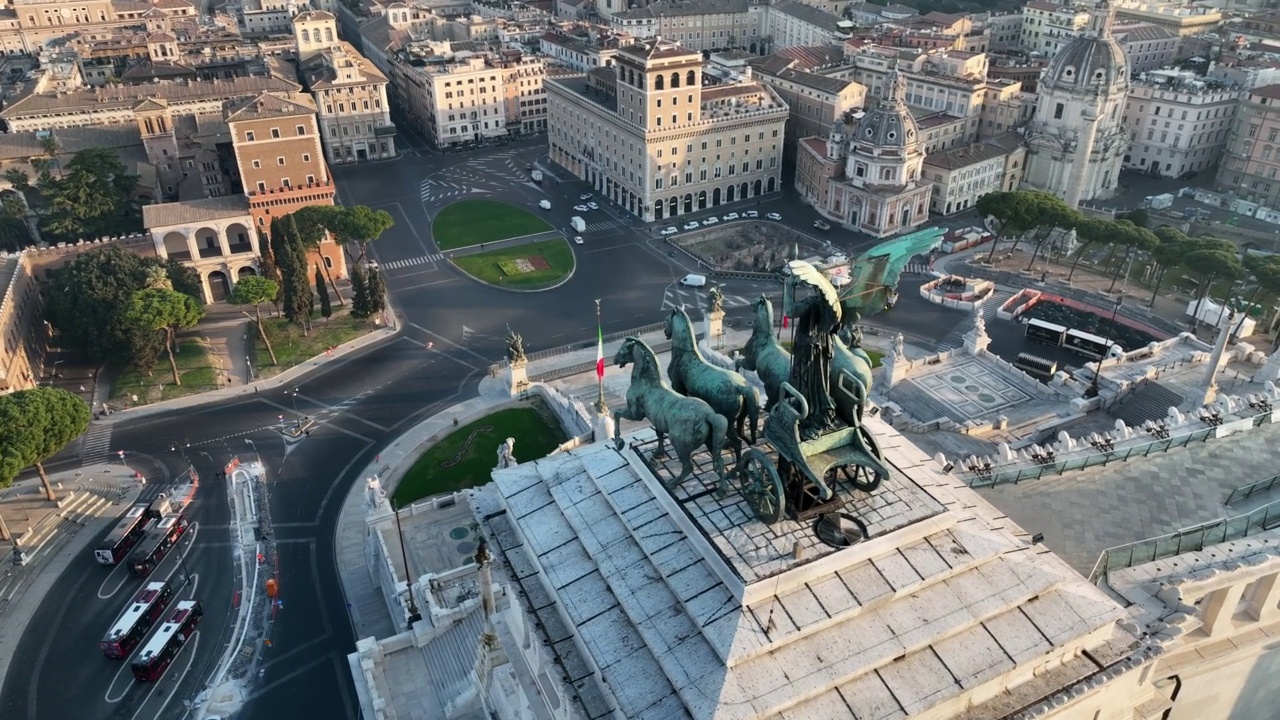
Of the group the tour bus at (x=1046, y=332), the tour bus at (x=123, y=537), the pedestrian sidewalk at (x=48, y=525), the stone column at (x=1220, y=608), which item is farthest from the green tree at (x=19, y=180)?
the stone column at (x=1220, y=608)

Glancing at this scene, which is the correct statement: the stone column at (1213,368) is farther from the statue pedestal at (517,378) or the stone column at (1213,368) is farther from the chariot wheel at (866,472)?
the statue pedestal at (517,378)

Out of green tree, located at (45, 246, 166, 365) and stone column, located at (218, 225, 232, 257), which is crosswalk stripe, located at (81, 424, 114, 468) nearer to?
green tree, located at (45, 246, 166, 365)

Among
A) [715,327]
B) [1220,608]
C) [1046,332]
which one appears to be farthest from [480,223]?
[1220,608]

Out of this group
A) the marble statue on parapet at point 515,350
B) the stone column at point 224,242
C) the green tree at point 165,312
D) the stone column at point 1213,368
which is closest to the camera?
the stone column at point 1213,368

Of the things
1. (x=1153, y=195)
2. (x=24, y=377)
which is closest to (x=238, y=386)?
(x=24, y=377)

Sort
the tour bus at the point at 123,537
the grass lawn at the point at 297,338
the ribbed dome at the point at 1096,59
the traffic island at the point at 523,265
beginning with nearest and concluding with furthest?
1. the tour bus at the point at 123,537
2. the grass lawn at the point at 297,338
3. the traffic island at the point at 523,265
4. the ribbed dome at the point at 1096,59

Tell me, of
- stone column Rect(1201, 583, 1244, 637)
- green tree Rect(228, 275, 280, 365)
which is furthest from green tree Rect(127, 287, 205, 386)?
stone column Rect(1201, 583, 1244, 637)

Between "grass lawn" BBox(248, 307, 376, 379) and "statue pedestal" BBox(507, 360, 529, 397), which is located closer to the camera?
"statue pedestal" BBox(507, 360, 529, 397)
